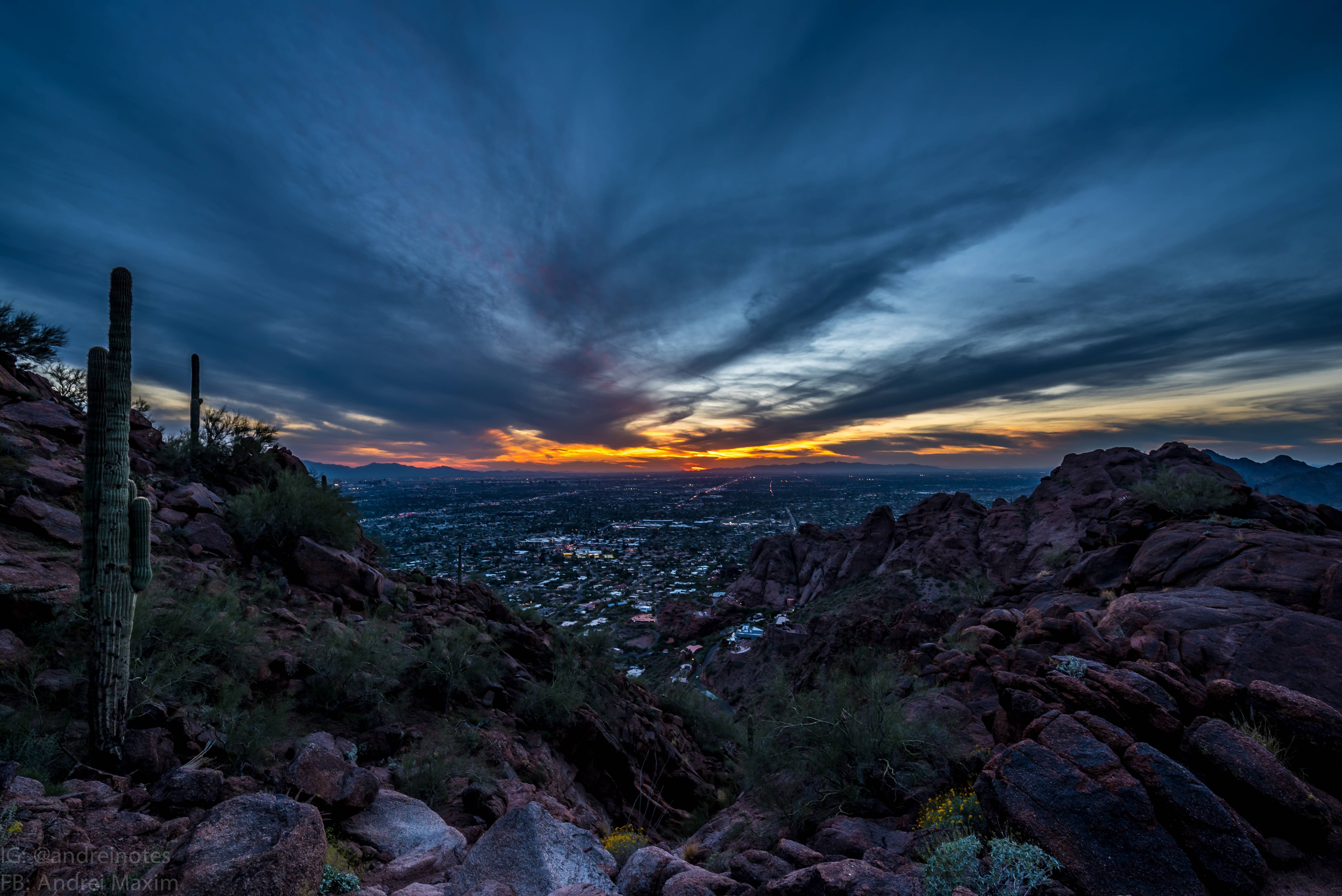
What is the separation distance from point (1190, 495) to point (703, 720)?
1800 cm

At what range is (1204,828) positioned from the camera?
4602 mm

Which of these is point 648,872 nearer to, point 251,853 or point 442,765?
point 251,853

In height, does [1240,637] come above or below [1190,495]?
below

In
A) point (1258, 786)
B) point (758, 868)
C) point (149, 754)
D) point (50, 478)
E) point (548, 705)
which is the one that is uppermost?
point (50, 478)

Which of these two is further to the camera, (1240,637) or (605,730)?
(605,730)

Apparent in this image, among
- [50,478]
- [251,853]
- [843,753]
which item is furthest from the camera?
[50,478]

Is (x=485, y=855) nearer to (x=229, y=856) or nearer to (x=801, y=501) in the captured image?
(x=229, y=856)

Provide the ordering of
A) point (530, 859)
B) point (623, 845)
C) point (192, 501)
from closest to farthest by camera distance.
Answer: point (530, 859) → point (623, 845) → point (192, 501)

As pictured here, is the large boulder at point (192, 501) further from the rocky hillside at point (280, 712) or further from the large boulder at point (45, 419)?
the large boulder at point (45, 419)

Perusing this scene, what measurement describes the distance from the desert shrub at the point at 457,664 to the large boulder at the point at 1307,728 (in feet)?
45.1

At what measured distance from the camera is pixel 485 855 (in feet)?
17.8

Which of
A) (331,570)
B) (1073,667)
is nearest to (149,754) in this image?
(331,570)

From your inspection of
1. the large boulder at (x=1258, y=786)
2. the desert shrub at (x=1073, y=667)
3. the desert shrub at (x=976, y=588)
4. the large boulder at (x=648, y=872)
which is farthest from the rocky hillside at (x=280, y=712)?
the desert shrub at (x=976, y=588)

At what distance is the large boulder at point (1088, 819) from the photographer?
4.30m
